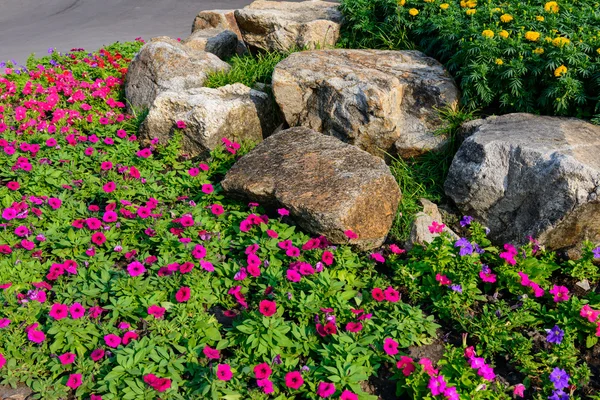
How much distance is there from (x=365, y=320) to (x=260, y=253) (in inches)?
43.1

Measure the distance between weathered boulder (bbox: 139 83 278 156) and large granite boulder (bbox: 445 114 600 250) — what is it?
2406mm

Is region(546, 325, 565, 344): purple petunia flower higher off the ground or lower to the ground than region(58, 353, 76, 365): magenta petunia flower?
higher

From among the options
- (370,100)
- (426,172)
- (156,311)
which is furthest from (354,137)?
(156,311)

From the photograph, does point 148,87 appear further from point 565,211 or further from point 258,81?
point 565,211

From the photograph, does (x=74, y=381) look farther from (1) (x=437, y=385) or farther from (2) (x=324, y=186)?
(2) (x=324, y=186)

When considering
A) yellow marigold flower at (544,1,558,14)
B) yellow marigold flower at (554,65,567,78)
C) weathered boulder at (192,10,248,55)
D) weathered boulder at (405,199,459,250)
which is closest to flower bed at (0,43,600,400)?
weathered boulder at (405,199,459,250)

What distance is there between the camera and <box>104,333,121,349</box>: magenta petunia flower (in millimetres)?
3553

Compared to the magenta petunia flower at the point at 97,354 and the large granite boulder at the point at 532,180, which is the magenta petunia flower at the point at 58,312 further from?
the large granite boulder at the point at 532,180

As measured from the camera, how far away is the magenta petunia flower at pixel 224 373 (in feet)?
10.5

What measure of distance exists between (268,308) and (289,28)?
16.6ft

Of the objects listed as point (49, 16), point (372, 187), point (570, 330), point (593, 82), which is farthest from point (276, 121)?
point (49, 16)

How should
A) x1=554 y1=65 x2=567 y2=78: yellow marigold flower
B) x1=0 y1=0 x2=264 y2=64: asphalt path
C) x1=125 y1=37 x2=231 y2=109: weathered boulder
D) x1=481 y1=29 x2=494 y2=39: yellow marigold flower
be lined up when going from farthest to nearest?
x1=0 y1=0 x2=264 y2=64: asphalt path, x1=125 y1=37 x2=231 y2=109: weathered boulder, x1=481 y1=29 x2=494 y2=39: yellow marigold flower, x1=554 y1=65 x2=567 y2=78: yellow marigold flower

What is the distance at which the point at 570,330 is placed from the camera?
3.79m

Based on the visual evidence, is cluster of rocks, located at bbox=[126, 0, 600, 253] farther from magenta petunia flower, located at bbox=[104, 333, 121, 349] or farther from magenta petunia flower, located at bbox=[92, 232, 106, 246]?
magenta petunia flower, located at bbox=[104, 333, 121, 349]
